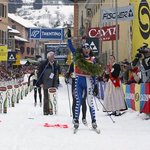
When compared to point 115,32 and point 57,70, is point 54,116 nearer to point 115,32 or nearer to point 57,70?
point 57,70

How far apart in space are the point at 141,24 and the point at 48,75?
8.41m

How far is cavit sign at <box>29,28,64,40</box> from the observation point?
26.6 metres

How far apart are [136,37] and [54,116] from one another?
9.81 meters

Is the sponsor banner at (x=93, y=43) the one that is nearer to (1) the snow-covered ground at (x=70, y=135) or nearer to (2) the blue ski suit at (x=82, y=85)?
(1) the snow-covered ground at (x=70, y=135)

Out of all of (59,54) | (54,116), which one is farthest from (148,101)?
(59,54)

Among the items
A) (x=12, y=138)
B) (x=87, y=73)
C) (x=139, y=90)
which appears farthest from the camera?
(x=139, y=90)

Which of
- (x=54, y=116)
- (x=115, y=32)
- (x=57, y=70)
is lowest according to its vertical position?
(x=54, y=116)

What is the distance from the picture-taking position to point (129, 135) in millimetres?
10617

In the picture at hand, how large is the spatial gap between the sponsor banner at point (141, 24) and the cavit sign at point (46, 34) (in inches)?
170

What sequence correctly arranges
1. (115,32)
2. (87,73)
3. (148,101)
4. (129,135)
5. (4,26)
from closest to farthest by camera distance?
(129,135) < (87,73) < (148,101) < (115,32) < (4,26)

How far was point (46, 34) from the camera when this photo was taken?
88.8ft

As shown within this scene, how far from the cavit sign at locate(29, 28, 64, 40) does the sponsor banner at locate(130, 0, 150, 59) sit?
14.2 feet

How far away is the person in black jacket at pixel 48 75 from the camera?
616 inches

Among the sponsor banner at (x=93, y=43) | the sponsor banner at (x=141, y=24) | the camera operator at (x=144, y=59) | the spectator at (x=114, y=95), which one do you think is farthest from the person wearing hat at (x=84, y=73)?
the sponsor banner at (x=93, y=43)
